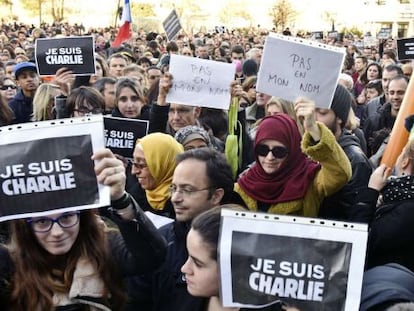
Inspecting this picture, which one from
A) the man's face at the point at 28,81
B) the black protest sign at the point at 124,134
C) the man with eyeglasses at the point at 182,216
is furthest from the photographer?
the man's face at the point at 28,81

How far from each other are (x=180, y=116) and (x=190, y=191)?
6.33ft

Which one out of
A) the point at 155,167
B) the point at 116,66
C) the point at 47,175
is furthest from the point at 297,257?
the point at 116,66

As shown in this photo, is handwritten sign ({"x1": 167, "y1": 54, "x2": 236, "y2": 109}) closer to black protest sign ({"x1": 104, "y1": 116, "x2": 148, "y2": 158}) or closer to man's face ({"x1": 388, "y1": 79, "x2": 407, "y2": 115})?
black protest sign ({"x1": 104, "y1": 116, "x2": 148, "y2": 158})

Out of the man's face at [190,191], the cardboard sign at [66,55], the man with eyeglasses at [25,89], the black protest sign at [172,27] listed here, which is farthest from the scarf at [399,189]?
the black protest sign at [172,27]

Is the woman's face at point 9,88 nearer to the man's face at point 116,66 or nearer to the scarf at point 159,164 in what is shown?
the man's face at point 116,66

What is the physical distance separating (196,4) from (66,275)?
54.2m

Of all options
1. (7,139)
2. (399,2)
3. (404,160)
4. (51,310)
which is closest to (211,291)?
(51,310)

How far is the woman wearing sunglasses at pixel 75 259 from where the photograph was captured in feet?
7.04

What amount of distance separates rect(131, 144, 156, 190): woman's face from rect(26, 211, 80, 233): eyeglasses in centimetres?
115

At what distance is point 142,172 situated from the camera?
3371 mm

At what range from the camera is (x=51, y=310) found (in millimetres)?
2141

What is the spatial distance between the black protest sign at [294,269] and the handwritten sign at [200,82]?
2.78 m

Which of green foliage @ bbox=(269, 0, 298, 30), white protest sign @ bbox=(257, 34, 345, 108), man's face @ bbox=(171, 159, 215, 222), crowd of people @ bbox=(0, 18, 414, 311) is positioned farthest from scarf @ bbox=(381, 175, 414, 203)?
green foliage @ bbox=(269, 0, 298, 30)

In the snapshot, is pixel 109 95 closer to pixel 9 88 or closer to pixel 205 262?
pixel 9 88
